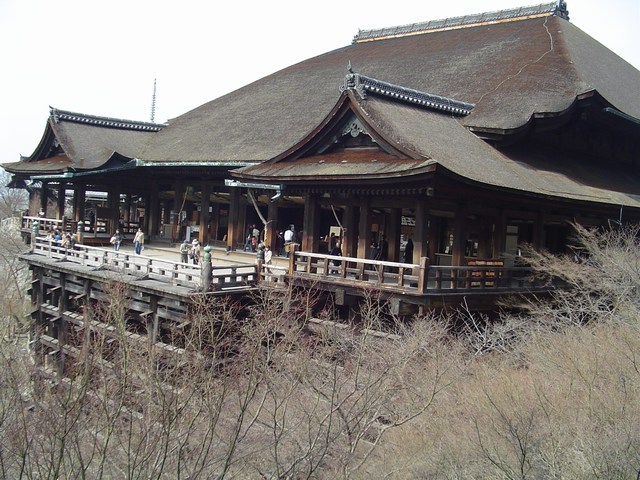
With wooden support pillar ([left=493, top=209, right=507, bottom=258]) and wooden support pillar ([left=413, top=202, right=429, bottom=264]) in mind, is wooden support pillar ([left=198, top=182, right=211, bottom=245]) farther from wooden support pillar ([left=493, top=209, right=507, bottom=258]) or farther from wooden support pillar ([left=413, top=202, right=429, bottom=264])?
wooden support pillar ([left=493, top=209, right=507, bottom=258])

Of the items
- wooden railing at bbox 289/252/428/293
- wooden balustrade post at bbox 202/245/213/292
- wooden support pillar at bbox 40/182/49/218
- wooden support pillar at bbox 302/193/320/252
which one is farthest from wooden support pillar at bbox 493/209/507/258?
wooden support pillar at bbox 40/182/49/218

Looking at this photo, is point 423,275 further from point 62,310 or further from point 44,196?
point 44,196

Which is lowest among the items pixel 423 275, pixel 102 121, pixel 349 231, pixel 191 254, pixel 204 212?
pixel 191 254

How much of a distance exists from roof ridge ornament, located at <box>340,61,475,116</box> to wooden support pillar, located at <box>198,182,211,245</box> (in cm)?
998

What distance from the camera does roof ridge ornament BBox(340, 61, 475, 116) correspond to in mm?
17531

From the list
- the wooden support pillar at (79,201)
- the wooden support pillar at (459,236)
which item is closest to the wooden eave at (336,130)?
the wooden support pillar at (459,236)

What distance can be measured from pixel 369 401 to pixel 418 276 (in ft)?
11.6

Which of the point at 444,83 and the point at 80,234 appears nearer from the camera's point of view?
the point at 444,83

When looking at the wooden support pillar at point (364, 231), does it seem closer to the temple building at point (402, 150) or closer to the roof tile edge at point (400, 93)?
the temple building at point (402, 150)

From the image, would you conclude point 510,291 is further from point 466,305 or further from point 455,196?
point 455,196

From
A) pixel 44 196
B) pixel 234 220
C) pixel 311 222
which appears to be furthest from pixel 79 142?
pixel 311 222

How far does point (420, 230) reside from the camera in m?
16.0

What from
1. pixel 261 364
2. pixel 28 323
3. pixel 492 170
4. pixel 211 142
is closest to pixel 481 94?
pixel 492 170

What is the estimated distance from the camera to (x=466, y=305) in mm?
15859
